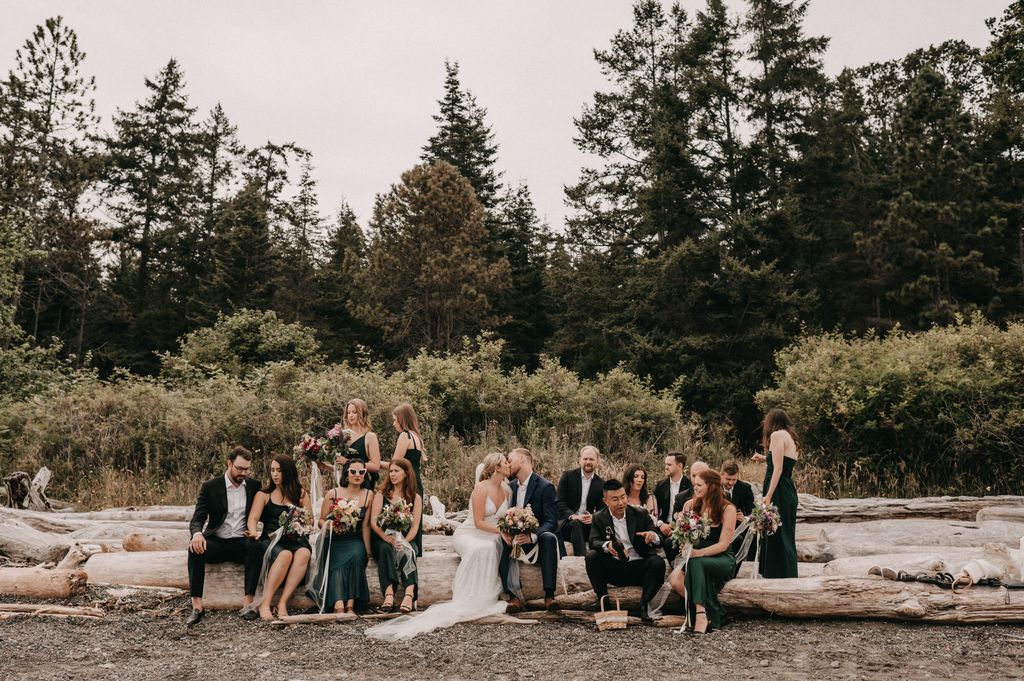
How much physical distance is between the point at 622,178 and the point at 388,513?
87.8 feet

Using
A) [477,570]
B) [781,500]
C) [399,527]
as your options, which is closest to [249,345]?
[399,527]

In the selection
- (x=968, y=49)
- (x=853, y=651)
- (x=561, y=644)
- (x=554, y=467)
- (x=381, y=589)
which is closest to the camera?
(x=853, y=651)

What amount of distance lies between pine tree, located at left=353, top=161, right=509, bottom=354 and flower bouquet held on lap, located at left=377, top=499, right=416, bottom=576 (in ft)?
79.7

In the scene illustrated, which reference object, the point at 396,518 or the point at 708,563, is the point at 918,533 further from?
the point at 396,518

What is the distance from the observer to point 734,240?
27.8m

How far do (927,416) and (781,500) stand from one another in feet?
28.9

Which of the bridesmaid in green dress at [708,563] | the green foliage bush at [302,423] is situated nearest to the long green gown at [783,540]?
the bridesmaid in green dress at [708,563]

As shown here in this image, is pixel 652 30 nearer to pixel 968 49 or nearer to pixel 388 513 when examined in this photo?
pixel 968 49

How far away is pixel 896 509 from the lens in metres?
12.5

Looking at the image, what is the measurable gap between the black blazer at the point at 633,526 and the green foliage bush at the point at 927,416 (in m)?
8.74

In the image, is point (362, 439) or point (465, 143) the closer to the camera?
point (362, 439)

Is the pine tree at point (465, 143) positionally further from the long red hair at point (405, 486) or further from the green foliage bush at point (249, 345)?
the long red hair at point (405, 486)

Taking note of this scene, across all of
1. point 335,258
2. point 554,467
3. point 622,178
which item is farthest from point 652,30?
point 554,467

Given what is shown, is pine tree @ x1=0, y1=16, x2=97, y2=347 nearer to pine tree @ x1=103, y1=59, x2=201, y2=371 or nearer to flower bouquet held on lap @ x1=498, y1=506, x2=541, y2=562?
pine tree @ x1=103, y1=59, x2=201, y2=371
